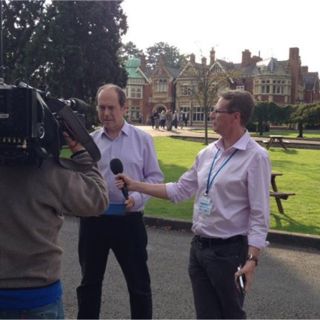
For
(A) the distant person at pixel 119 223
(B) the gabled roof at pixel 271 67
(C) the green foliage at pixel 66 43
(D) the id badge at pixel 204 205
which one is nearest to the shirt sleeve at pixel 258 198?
(D) the id badge at pixel 204 205

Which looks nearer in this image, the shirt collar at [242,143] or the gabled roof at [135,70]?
the shirt collar at [242,143]

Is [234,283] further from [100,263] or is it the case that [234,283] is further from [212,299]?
[100,263]

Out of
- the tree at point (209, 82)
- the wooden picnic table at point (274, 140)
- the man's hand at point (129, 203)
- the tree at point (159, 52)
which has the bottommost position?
the wooden picnic table at point (274, 140)

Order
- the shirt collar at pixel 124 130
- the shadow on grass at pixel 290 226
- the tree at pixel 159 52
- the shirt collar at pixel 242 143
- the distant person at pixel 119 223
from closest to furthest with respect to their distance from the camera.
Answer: the shirt collar at pixel 242 143, the distant person at pixel 119 223, the shirt collar at pixel 124 130, the shadow on grass at pixel 290 226, the tree at pixel 159 52

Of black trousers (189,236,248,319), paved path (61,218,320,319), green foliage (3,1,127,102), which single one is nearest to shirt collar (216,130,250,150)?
black trousers (189,236,248,319)

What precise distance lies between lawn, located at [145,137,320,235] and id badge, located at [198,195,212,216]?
4799 millimetres

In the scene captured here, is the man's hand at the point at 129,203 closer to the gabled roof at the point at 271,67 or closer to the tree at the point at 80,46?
the tree at the point at 80,46

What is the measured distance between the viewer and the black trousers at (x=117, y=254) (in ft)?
12.3

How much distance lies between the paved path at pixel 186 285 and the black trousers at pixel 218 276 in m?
1.42

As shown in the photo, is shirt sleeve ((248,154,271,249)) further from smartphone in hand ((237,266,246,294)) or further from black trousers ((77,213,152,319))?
black trousers ((77,213,152,319))

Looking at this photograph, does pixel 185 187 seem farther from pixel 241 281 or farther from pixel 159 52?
pixel 159 52

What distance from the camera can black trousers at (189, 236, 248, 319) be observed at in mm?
2990

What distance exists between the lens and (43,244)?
86.4 inches

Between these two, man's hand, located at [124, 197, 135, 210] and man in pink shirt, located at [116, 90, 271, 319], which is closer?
man in pink shirt, located at [116, 90, 271, 319]
